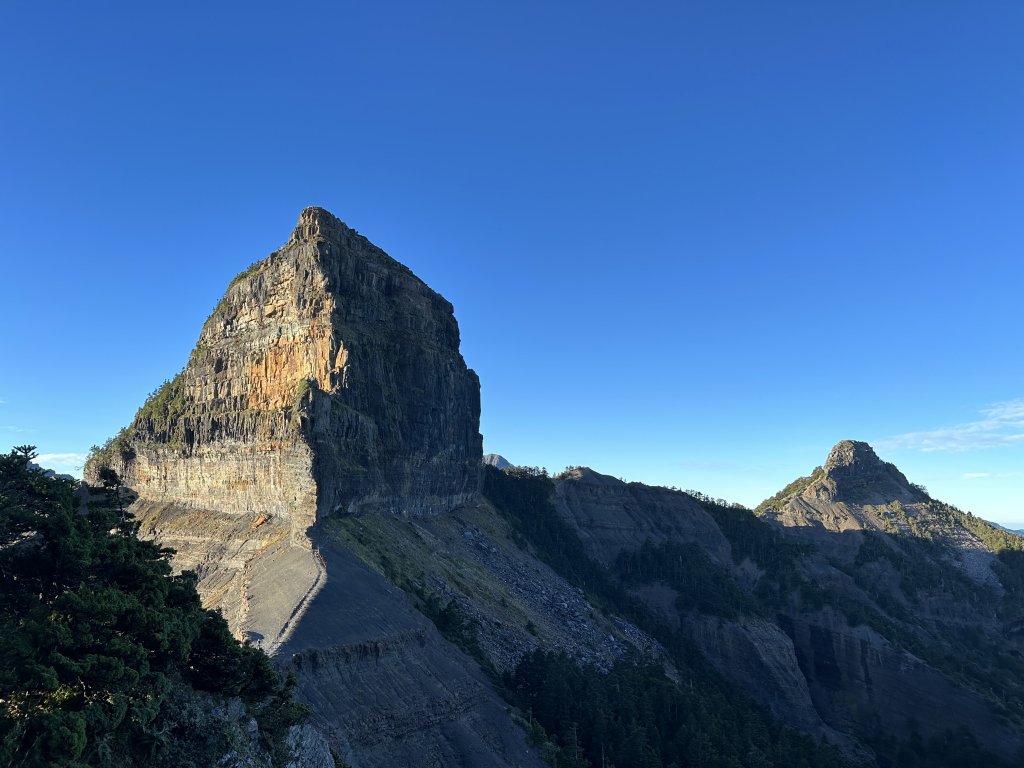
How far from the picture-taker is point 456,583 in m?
71.8

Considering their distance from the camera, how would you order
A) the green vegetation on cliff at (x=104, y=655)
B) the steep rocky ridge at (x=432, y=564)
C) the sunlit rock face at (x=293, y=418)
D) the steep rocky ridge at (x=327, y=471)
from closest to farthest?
the green vegetation on cliff at (x=104, y=655) < the steep rocky ridge at (x=327, y=471) < the steep rocky ridge at (x=432, y=564) < the sunlit rock face at (x=293, y=418)

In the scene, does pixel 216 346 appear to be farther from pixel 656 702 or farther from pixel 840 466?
pixel 840 466

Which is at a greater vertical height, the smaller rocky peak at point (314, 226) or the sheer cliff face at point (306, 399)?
the smaller rocky peak at point (314, 226)

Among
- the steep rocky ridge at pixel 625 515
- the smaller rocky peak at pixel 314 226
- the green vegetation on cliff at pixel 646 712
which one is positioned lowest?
the green vegetation on cliff at pixel 646 712

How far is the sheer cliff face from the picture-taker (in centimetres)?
6669

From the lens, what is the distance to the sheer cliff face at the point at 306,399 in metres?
66.7

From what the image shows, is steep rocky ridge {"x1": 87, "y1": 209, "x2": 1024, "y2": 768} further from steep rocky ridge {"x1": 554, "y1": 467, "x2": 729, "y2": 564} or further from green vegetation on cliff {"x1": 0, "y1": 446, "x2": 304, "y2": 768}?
green vegetation on cliff {"x1": 0, "y1": 446, "x2": 304, "y2": 768}

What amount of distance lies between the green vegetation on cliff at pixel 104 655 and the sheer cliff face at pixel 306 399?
36.4 m

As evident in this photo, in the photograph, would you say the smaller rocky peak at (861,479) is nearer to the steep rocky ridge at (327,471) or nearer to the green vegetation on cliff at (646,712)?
the green vegetation on cliff at (646,712)

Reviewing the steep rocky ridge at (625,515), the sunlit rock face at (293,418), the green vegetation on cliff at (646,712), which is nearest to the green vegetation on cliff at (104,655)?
the sunlit rock face at (293,418)

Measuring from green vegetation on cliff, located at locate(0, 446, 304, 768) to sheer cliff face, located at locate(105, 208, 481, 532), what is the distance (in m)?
36.4

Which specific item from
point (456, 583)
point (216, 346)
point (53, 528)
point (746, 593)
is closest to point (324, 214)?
point (216, 346)

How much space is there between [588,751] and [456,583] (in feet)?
77.4

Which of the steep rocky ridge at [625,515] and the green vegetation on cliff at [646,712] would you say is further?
the steep rocky ridge at [625,515]
